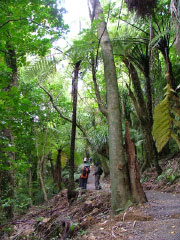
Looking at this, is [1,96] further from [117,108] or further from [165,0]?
[165,0]

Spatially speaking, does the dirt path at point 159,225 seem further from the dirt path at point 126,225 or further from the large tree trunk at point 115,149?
the large tree trunk at point 115,149

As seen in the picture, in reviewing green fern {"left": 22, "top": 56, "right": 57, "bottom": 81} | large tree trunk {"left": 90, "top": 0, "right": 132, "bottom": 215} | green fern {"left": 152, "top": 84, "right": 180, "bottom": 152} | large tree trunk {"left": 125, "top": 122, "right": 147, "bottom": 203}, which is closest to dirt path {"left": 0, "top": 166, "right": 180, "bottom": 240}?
large tree trunk {"left": 125, "top": 122, "right": 147, "bottom": 203}

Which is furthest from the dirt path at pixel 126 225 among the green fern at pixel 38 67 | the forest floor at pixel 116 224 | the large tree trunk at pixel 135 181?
the green fern at pixel 38 67

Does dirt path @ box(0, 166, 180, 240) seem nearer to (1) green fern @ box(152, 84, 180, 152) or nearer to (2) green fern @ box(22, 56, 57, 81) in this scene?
(1) green fern @ box(152, 84, 180, 152)

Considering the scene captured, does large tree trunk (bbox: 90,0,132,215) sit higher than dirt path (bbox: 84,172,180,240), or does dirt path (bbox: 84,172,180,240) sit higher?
large tree trunk (bbox: 90,0,132,215)

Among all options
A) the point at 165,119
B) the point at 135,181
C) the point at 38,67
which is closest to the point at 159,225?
the point at 135,181

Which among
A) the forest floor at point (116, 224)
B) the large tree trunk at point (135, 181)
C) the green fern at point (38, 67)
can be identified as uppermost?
the green fern at point (38, 67)

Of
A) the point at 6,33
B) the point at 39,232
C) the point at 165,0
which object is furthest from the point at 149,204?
the point at 165,0

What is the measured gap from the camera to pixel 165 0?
217 inches

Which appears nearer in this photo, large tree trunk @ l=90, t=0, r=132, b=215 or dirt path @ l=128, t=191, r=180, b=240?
dirt path @ l=128, t=191, r=180, b=240

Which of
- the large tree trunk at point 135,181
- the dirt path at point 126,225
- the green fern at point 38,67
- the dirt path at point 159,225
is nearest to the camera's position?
the dirt path at point 159,225

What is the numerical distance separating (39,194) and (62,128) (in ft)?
13.4

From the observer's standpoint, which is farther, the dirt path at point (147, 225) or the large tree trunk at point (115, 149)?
the large tree trunk at point (115, 149)

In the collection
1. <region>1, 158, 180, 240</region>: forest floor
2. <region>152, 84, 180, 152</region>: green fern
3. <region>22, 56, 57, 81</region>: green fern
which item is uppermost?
<region>22, 56, 57, 81</region>: green fern
